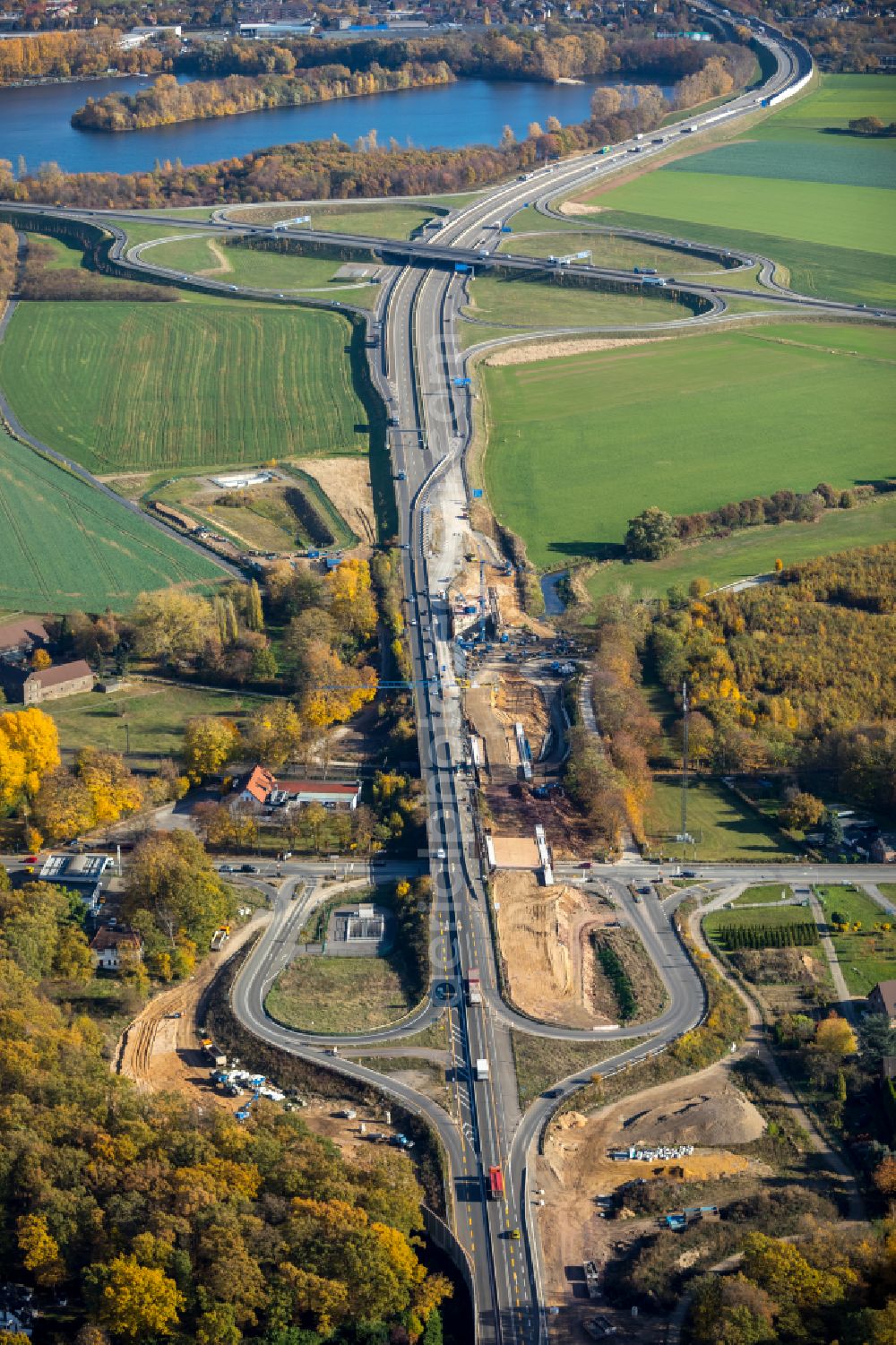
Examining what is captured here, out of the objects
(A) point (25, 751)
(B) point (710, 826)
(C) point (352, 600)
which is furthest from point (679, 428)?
(A) point (25, 751)

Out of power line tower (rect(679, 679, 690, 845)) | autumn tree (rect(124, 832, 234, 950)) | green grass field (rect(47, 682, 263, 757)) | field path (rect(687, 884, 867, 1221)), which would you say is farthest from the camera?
green grass field (rect(47, 682, 263, 757))

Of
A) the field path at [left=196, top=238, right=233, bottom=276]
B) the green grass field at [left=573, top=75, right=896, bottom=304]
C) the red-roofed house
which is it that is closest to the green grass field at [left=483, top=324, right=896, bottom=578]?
the green grass field at [left=573, top=75, right=896, bottom=304]

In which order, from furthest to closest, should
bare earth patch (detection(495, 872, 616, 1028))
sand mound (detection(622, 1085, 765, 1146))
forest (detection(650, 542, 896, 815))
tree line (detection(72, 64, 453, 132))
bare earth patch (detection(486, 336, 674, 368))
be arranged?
tree line (detection(72, 64, 453, 132)) → bare earth patch (detection(486, 336, 674, 368)) → forest (detection(650, 542, 896, 815)) → bare earth patch (detection(495, 872, 616, 1028)) → sand mound (detection(622, 1085, 765, 1146))

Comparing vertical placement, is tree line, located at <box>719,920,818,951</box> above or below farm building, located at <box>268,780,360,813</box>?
below

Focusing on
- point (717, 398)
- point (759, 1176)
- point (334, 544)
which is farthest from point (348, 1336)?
point (717, 398)

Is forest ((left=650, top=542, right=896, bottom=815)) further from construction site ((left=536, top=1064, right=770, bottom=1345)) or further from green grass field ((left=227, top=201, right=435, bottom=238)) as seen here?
green grass field ((left=227, top=201, right=435, bottom=238))

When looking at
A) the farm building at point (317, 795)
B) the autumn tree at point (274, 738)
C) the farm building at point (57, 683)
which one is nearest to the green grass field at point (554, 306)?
the farm building at point (57, 683)

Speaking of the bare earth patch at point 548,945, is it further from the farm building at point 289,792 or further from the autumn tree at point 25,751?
the autumn tree at point 25,751
